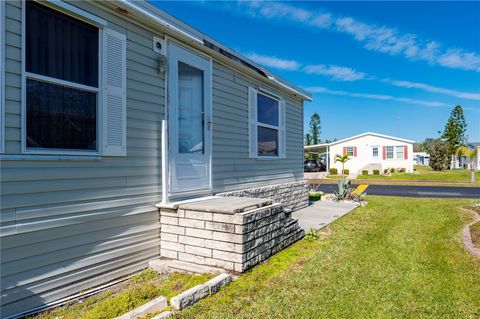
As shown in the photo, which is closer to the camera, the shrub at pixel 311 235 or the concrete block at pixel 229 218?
the concrete block at pixel 229 218

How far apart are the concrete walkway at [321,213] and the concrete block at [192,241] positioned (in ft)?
9.12

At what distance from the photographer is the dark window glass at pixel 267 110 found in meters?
6.64

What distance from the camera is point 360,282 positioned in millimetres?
3211

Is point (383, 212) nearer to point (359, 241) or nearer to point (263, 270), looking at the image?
point (359, 241)

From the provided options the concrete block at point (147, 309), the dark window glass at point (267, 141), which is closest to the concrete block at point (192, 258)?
the concrete block at point (147, 309)

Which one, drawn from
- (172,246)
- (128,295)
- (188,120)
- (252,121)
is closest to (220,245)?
(172,246)

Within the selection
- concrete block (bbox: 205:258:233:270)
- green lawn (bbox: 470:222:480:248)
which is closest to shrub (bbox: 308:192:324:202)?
green lawn (bbox: 470:222:480:248)

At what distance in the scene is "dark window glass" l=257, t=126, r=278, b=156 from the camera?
6.63 m

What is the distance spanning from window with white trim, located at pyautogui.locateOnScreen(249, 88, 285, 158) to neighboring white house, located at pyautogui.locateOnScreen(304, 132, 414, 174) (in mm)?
19129

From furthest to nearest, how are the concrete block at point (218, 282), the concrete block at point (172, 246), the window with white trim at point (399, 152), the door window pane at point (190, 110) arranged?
the window with white trim at point (399, 152)
the door window pane at point (190, 110)
the concrete block at point (172, 246)
the concrete block at point (218, 282)

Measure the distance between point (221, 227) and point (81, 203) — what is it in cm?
157

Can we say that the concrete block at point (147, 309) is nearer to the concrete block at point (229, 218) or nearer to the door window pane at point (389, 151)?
the concrete block at point (229, 218)

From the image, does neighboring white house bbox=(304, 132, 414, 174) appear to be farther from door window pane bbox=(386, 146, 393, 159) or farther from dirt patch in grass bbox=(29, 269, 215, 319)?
dirt patch in grass bbox=(29, 269, 215, 319)

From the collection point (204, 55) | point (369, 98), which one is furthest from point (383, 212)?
point (369, 98)
